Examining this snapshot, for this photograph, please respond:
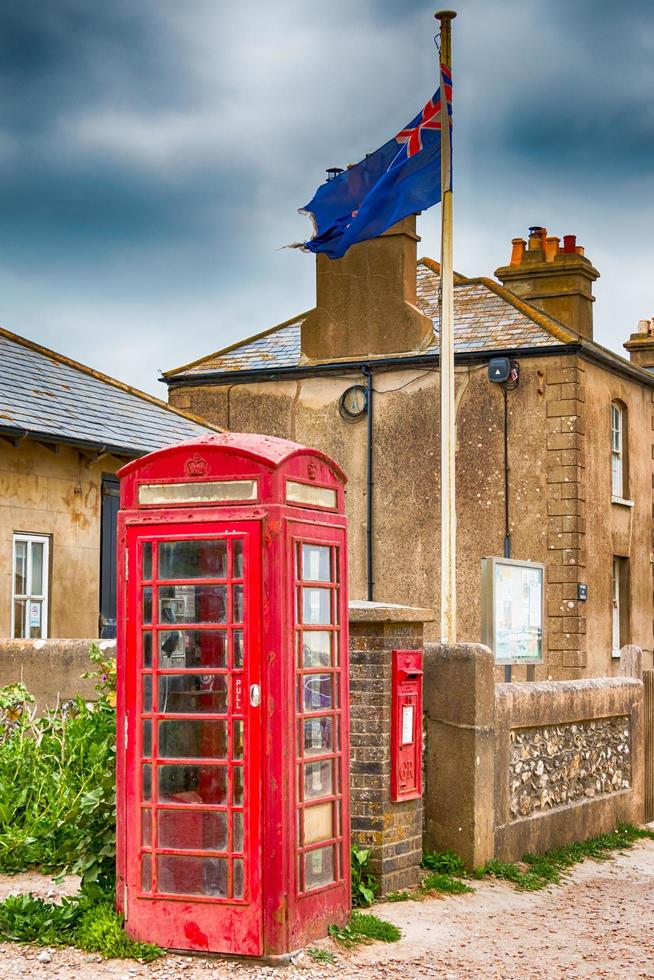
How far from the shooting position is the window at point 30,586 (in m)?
14.6

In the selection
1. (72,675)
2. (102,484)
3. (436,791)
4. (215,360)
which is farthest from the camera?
(215,360)

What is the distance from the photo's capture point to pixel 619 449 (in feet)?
81.9

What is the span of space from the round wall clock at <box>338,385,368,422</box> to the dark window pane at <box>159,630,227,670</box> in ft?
56.2

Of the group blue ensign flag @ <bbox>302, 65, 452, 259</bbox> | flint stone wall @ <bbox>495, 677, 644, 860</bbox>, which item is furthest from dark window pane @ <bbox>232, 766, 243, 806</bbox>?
blue ensign flag @ <bbox>302, 65, 452, 259</bbox>

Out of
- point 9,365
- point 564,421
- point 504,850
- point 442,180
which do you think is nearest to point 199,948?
point 504,850

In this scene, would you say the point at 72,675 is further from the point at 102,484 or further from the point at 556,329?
the point at 556,329

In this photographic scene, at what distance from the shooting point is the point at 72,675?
10.6 meters

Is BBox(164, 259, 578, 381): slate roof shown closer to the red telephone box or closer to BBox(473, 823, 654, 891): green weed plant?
BBox(473, 823, 654, 891): green weed plant

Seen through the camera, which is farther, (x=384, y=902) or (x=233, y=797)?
(x=384, y=902)

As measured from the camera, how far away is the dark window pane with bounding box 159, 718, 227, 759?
22.9ft

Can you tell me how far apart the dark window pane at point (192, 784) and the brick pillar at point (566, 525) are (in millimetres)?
15968

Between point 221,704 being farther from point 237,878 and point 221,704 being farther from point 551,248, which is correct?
point 551,248

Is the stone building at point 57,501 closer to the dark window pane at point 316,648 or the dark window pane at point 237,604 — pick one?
the dark window pane at point 316,648

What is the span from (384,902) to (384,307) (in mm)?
16444
